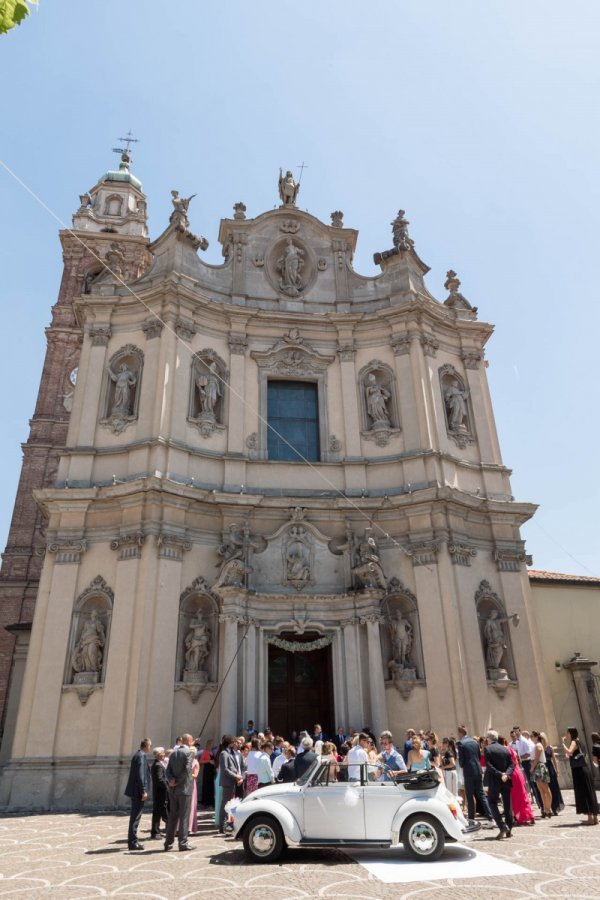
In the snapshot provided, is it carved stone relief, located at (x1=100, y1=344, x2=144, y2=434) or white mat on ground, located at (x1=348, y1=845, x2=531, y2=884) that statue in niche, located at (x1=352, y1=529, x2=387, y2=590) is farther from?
white mat on ground, located at (x1=348, y1=845, x2=531, y2=884)

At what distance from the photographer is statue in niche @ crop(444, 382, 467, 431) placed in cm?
1839

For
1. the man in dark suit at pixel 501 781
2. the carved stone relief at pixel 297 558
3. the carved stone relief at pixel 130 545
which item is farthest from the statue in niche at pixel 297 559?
the man in dark suit at pixel 501 781

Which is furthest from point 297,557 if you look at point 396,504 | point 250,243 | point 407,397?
point 250,243

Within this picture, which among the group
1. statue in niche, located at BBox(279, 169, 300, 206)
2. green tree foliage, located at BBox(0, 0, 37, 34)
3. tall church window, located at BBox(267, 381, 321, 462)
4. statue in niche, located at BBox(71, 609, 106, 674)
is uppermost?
statue in niche, located at BBox(279, 169, 300, 206)

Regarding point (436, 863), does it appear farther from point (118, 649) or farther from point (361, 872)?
point (118, 649)

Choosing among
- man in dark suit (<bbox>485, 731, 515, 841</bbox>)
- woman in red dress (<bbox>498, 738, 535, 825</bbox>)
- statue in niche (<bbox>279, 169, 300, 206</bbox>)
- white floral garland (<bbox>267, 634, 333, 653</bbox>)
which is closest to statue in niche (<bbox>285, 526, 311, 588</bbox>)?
white floral garland (<bbox>267, 634, 333, 653</bbox>)

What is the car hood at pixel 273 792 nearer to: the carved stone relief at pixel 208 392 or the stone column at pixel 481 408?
the carved stone relief at pixel 208 392

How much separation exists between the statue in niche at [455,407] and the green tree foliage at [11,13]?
52.5 ft

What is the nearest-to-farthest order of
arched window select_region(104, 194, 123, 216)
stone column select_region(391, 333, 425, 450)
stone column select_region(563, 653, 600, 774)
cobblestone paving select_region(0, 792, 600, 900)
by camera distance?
cobblestone paving select_region(0, 792, 600, 900) < stone column select_region(563, 653, 600, 774) < stone column select_region(391, 333, 425, 450) < arched window select_region(104, 194, 123, 216)

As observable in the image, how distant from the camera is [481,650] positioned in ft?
50.4

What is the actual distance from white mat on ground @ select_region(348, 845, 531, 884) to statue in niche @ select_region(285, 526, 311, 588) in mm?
A: 8427

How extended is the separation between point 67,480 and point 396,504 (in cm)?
836

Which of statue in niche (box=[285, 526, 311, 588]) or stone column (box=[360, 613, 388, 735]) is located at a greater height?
statue in niche (box=[285, 526, 311, 588])

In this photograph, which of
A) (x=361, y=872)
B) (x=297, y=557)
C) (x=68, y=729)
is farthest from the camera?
(x=297, y=557)
